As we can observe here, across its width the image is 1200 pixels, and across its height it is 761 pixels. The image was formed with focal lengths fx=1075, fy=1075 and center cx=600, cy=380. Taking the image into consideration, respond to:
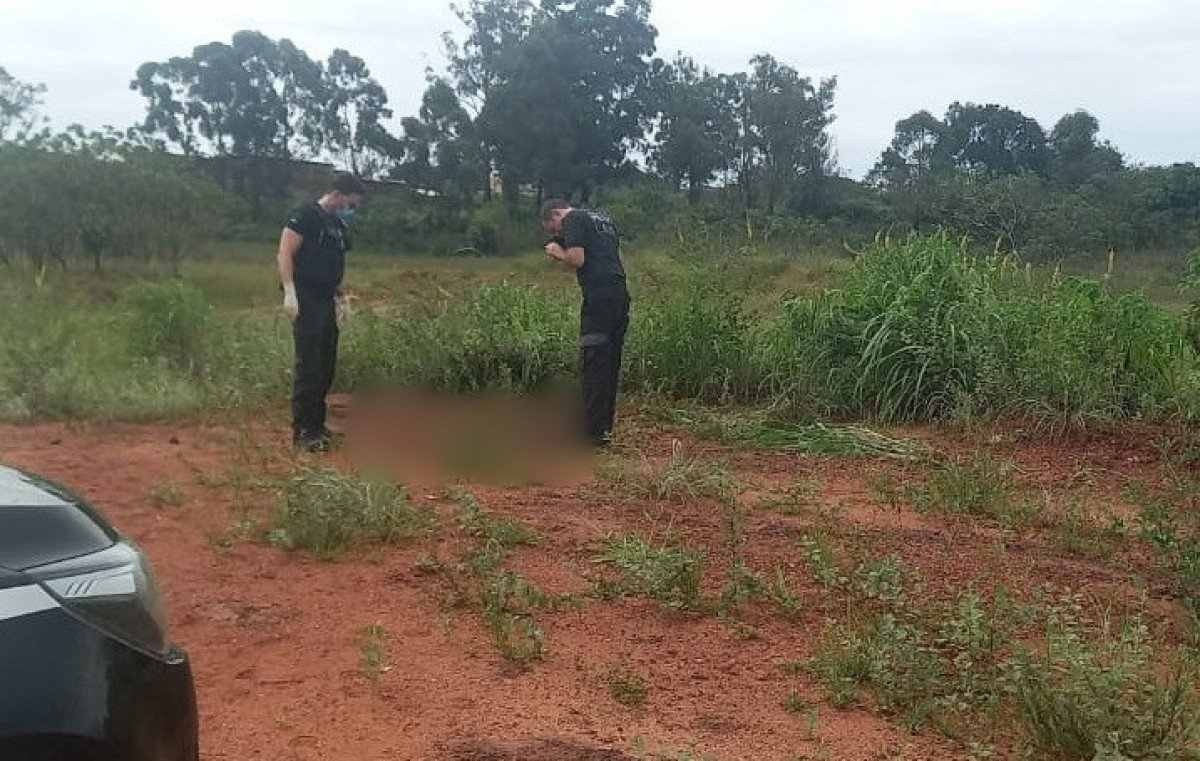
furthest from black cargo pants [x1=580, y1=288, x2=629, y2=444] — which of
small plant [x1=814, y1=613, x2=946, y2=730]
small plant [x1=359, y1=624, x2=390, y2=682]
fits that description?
small plant [x1=814, y1=613, x2=946, y2=730]

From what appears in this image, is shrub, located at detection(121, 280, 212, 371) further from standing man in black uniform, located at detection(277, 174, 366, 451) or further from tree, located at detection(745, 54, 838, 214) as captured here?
tree, located at detection(745, 54, 838, 214)

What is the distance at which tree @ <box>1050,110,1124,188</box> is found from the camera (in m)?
31.4

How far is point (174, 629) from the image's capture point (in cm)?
349

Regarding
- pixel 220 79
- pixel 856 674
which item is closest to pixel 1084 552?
pixel 856 674

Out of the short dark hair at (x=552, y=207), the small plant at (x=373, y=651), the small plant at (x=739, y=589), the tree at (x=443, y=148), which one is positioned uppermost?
the tree at (x=443, y=148)

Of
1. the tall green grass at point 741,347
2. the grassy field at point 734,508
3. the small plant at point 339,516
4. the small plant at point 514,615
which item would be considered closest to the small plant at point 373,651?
the grassy field at point 734,508

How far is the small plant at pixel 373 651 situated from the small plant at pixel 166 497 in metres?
1.87

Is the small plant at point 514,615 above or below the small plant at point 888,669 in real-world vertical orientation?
below

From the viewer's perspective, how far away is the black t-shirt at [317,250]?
584cm

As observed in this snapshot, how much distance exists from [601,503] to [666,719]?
Answer: 86.1 inches

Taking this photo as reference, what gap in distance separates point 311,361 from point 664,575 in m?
2.97

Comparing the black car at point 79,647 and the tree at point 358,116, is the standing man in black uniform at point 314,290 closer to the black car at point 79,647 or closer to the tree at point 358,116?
the black car at point 79,647

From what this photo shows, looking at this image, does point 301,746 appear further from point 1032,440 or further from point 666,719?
point 1032,440

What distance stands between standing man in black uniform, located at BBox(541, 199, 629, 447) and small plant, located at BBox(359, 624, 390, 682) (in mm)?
2907
